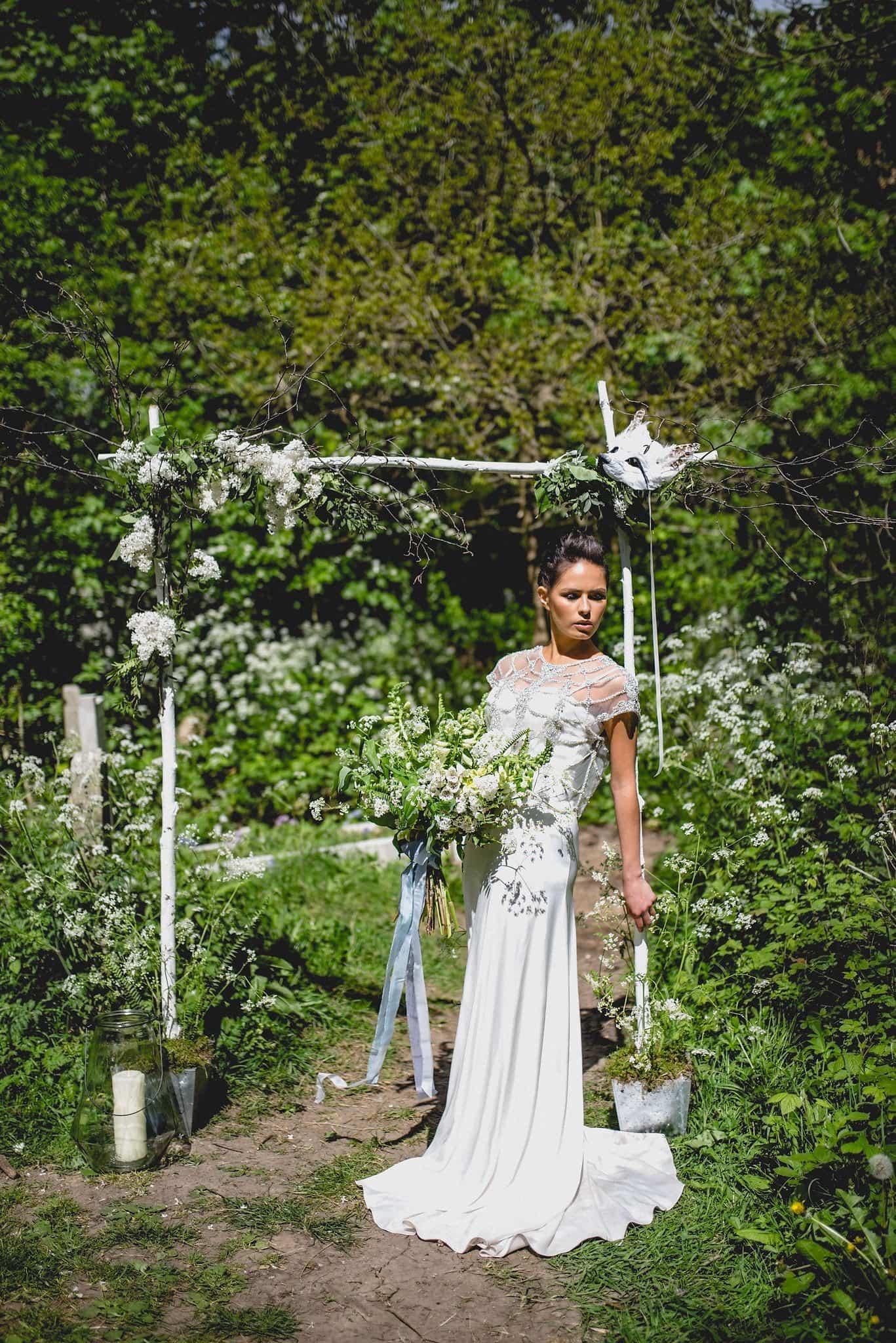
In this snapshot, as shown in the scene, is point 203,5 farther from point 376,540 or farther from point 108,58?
point 376,540

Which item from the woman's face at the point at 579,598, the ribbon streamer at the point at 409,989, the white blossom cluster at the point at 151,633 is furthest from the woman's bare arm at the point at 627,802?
the white blossom cluster at the point at 151,633

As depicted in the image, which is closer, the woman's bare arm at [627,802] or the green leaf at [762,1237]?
the green leaf at [762,1237]

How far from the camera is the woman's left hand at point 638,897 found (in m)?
3.62

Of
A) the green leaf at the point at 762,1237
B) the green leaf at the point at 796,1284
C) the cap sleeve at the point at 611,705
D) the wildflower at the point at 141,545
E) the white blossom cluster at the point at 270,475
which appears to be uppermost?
the white blossom cluster at the point at 270,475

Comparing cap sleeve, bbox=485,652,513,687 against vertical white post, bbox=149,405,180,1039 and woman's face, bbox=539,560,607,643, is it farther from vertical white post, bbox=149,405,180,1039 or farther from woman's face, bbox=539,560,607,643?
vertical white post, bbox=149,405,180,1039

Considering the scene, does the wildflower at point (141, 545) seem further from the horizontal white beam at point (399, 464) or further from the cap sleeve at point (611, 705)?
the cap sleeve at point (611, 705)

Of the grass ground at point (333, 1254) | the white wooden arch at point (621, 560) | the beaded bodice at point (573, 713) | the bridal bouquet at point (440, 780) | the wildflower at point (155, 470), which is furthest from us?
the wildflower at point (155, 470)

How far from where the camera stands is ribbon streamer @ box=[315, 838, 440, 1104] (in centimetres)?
374

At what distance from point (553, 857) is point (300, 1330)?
60.1 inches

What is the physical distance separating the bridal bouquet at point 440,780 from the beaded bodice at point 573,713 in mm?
88

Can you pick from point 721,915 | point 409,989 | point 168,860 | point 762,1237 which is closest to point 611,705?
point 409,989

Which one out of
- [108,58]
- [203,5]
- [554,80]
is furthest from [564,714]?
[203,5]

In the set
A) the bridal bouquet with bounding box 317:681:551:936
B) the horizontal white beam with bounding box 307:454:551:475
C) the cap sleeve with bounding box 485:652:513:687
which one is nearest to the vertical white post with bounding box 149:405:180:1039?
the horizontal white beam with bounding box 307:454:551:475

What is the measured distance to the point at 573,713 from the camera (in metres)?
3.56
